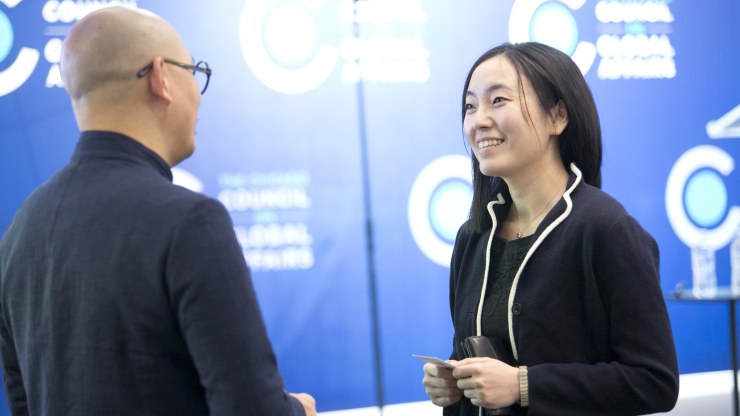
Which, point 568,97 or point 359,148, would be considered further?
point 359,148

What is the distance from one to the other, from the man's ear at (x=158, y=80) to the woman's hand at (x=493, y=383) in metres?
0.83

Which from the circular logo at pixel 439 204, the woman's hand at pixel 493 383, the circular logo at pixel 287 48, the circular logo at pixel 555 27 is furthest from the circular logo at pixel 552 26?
the woman's hand at pixel 493 383

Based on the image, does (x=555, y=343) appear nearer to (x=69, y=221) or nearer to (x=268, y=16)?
(x=69, y=221)

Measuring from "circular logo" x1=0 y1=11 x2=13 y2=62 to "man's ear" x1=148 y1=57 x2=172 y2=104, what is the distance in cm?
246

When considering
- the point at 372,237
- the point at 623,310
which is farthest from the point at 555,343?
the point at 372,237

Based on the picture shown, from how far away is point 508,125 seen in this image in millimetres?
Answer: 1886

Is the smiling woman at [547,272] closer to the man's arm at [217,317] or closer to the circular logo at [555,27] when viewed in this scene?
the man's arm at [217,317]

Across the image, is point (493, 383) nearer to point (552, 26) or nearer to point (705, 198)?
point (552, 26)

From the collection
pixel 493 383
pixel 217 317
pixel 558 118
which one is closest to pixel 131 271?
pixel 217 317

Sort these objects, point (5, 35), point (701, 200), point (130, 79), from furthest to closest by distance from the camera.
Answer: point (701, 200)
point (5, 35)
point (130, 79)

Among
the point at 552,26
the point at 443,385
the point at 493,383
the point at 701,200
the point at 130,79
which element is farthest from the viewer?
the point at 701,200

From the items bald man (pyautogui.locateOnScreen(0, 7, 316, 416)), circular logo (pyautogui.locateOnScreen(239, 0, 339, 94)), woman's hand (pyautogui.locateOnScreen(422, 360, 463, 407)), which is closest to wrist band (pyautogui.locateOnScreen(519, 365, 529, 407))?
woman's hand (pyautogui.locateOnScreen(422, 360, 463, 407))

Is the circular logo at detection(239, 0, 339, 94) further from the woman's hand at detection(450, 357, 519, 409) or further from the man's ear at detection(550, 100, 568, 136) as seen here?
the woman's hand at detection(450, 357, 519, 409)

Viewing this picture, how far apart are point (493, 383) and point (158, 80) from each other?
35.5 inches
